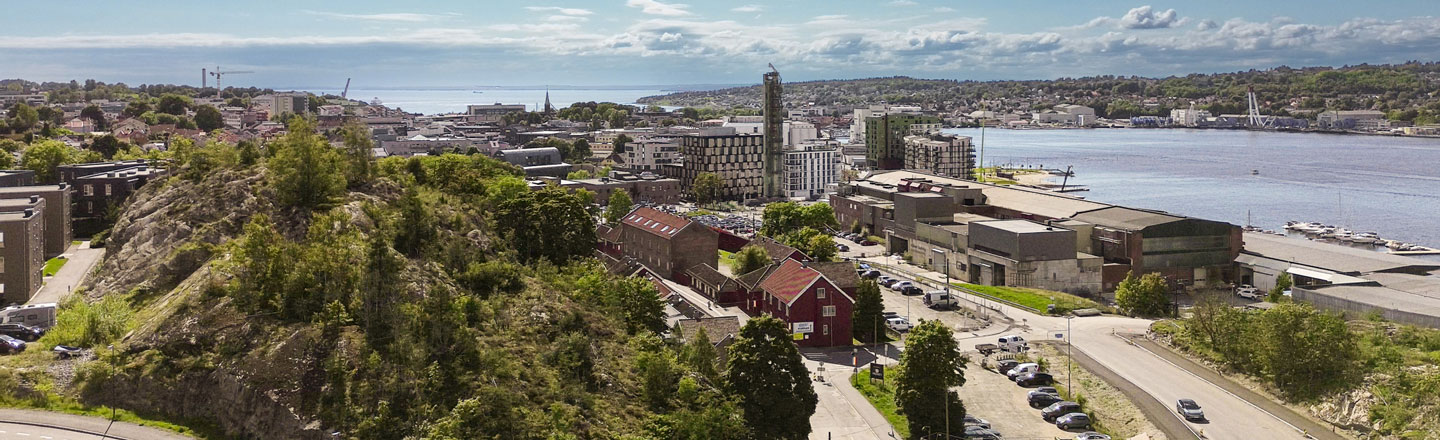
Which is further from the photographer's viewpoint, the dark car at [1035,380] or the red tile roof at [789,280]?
the red tile roof at [789,280]

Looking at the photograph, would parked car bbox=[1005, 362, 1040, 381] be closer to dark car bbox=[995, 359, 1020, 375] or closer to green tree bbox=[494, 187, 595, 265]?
dark car bbox=[995, 359, 1020, 375]

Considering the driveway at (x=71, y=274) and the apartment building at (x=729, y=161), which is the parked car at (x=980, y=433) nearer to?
the driveway at (x=71, y=274)

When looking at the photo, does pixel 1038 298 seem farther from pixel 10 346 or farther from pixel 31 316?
pixel 10 346

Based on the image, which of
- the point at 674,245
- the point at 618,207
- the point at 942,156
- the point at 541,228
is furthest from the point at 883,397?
the point at 942,156

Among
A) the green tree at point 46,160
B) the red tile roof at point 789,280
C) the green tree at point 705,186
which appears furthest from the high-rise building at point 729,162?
the red tile roof at point 789,280

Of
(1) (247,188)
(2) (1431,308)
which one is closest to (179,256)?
(1) (247,188)

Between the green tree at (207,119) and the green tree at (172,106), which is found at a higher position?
the green tree at (172,106)
